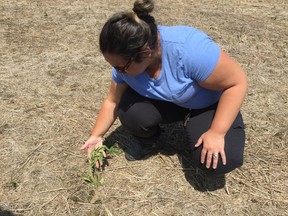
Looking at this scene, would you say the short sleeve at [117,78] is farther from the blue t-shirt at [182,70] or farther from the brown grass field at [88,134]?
the brown grass field at [88,134]

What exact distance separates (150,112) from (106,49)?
2.04 feet

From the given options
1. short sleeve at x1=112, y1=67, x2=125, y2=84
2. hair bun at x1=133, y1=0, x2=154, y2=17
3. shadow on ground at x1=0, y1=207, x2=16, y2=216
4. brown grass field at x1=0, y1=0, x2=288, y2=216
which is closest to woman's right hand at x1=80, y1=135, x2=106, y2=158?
brown grass field at x1=0, y1=0, x2=288, y2=216

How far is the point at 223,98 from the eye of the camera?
2141 mm

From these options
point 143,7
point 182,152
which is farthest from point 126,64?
point 182,152

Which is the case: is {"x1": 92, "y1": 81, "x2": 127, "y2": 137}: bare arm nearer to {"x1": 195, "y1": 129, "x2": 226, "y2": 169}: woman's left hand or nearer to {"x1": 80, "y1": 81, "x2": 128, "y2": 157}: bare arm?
{"x1": 80, "y1": 81, "x2": 128, "y2": 157}: bare arm

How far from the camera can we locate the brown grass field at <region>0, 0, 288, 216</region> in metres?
2.30

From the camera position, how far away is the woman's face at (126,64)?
1949 mm

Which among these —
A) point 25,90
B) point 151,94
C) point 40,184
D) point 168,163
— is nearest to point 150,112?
point 151,94

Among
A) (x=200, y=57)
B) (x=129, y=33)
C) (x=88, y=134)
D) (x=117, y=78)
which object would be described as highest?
(x=129, y=33)

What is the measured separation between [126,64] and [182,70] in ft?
1.07

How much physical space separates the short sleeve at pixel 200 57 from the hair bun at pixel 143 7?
0.29 m

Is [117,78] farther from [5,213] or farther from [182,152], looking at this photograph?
[5,213]

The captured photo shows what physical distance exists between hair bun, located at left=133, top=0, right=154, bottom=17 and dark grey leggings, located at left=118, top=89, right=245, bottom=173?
66 centimetres

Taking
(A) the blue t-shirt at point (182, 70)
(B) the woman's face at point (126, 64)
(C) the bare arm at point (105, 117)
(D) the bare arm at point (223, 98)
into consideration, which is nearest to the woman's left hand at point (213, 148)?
(D) the bare arm at point (223, 98)
